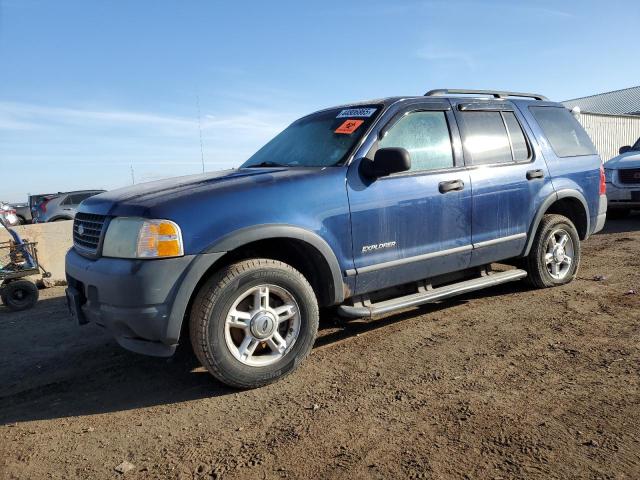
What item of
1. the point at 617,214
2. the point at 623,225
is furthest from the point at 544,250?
the point at 617,214

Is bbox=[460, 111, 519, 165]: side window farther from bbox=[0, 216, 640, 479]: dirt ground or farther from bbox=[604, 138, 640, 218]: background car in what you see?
bbox=[604, 138, 640, 218]: background car

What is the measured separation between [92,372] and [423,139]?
313 centimetres

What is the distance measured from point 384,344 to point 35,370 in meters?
2.69

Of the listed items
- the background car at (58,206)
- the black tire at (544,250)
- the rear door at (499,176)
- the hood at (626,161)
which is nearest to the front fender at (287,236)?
the rear door at (499,176)

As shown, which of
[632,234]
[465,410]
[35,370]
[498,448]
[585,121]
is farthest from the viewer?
[585,121]

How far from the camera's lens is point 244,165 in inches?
184

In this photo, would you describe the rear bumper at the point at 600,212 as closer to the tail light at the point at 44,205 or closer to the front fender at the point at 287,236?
the front fender at the point at 287,236

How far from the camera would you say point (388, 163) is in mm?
3600

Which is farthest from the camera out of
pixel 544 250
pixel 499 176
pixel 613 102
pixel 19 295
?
pixel 613 102

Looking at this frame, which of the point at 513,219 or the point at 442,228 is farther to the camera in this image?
the point at 513,219

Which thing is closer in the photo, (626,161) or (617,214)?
(626,161)

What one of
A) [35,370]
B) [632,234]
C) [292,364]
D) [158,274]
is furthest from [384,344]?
[632,234]

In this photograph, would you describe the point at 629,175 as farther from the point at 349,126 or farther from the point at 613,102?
the point at 613,102

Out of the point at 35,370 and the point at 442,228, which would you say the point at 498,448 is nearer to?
the point at 442,228
